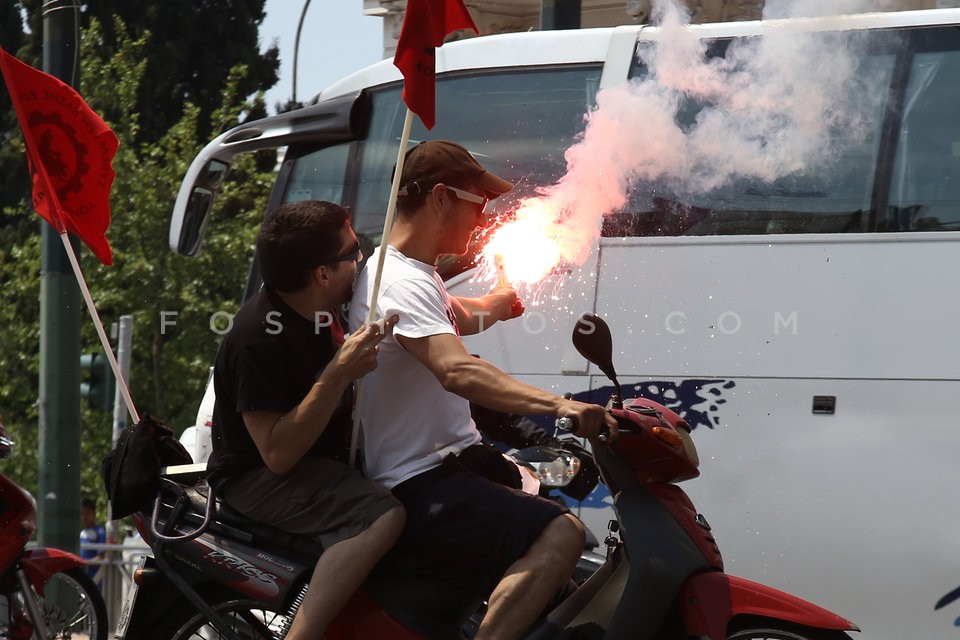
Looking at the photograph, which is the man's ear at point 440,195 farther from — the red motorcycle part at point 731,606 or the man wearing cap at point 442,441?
the red motorcycle part at point 731,606

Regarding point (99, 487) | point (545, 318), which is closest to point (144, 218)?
point (99, 487)

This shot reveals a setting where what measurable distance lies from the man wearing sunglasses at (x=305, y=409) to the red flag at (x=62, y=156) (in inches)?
59.4

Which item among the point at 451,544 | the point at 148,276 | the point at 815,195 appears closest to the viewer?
the point at 451,544

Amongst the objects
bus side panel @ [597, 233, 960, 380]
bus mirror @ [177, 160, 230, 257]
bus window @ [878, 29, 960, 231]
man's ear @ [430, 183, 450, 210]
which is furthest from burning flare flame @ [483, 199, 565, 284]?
man's ear @ [430, 183, 450, 210]

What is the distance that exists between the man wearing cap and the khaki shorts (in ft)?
0.35

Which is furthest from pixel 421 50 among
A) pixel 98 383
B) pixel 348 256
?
pixel 98 383

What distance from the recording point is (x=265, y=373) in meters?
4.18

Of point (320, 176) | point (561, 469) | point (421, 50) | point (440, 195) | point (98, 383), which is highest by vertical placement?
point (421, 50)

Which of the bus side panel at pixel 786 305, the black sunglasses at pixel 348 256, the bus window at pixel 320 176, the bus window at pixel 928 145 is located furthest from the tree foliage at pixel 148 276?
the black sunglasses at pixel 348 256

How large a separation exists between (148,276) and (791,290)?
1635 centimetres

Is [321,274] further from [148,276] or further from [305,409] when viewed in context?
[148,276]

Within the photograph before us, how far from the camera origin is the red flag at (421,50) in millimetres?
4402

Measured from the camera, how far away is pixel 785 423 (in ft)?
20.8

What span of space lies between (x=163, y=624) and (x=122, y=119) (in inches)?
740
